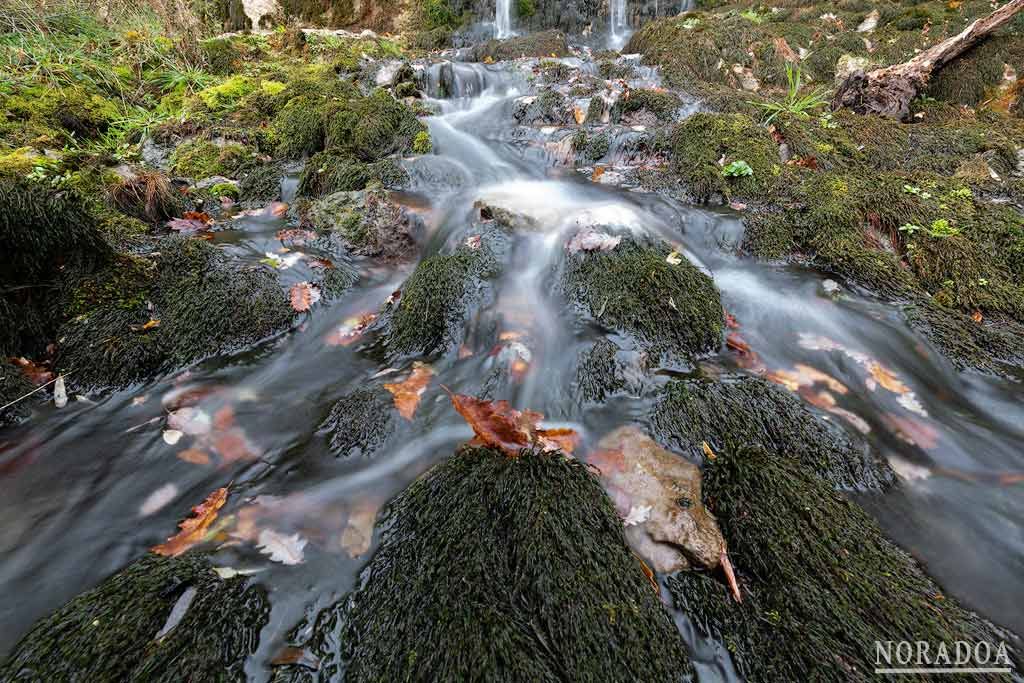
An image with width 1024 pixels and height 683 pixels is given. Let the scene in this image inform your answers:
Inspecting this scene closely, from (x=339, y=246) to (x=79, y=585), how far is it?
3.22 meters

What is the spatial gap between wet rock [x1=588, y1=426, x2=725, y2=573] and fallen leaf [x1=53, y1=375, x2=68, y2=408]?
310cm

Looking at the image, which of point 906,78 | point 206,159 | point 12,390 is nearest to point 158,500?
point 12,390

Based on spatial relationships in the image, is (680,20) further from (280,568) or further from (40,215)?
(280,568)

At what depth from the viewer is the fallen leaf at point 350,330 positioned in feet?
11.2

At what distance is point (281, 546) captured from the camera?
199 cm

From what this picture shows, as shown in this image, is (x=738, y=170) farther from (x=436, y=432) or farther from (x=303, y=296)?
(x=303, y=296)

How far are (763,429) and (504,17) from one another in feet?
52.7

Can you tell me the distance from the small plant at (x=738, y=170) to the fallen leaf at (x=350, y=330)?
4252mm

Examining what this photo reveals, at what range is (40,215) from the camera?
2580mm

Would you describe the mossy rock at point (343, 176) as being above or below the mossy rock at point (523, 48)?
below

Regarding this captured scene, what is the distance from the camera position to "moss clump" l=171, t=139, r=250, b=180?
18.4 ft

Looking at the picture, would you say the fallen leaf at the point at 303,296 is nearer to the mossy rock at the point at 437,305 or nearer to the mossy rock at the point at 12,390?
the mossy rock at the point at 437,305

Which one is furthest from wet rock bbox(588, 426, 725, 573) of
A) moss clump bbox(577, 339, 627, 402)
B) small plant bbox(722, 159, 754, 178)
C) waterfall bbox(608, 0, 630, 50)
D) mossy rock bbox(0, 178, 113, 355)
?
waterfall bbox(608, 0, 630, 50)

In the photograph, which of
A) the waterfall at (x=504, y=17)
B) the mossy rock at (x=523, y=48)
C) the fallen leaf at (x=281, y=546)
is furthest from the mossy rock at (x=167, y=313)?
the waterfall at (x=504, y=17)
